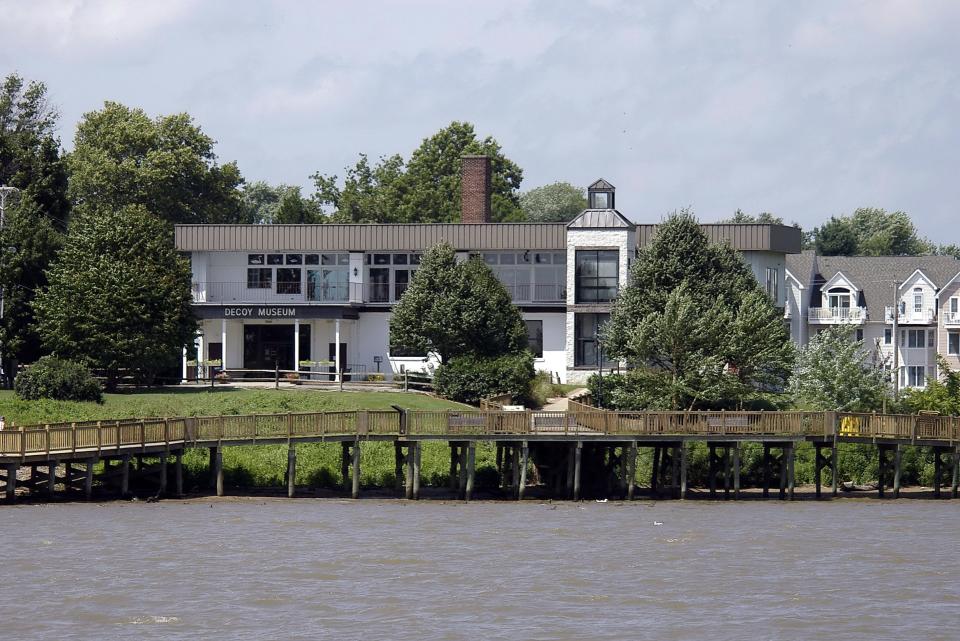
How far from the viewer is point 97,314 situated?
2714 inches

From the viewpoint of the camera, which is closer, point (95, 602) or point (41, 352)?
point (95, 602)

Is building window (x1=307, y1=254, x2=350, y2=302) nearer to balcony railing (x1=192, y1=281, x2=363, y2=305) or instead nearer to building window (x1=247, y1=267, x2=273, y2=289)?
balcony railing (x1=192, y1=281, x2=363, y2=305)

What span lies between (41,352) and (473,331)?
19634mm

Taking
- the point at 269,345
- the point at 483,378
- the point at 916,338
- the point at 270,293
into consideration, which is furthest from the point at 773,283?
the point at 269,345

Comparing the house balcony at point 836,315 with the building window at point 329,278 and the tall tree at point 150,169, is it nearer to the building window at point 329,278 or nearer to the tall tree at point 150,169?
the building window at point 329,278

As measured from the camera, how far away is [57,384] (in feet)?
209

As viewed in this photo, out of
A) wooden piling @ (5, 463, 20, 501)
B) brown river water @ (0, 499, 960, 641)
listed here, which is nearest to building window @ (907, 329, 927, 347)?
brown river water @ (0, 499, 960, 641)

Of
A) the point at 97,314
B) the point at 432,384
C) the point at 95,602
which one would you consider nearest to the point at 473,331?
the point at 432,384

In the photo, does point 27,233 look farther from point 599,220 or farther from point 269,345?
point 599,220

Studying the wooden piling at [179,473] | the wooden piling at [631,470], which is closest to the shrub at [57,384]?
the wooden piling at [179,473]

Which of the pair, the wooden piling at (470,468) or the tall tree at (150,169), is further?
the tall tree at (150,169)

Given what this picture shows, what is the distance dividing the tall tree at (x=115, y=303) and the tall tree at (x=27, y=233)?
1090mm

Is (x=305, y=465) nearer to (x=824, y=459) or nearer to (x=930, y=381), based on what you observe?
(x=824, y=459)

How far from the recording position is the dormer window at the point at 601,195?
7935 centimetres
